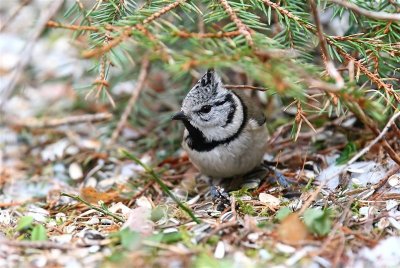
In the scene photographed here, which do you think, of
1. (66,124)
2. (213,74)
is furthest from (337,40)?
(66,124)

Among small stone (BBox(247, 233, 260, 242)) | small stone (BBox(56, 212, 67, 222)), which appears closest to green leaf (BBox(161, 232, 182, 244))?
small stone (BBox(247, 233, 260, 242))

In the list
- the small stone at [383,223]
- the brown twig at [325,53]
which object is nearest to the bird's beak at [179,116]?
the brown twig at [325,53]

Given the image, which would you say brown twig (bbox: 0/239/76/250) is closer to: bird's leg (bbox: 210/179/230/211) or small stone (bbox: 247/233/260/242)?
small stone (bbox: 247/233/260/242)

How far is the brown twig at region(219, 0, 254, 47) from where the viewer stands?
7.56ft

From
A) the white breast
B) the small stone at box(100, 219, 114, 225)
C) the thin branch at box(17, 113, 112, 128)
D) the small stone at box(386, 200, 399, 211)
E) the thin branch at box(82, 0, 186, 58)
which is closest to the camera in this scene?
the thin branch at box(82, 0, 186, 58)

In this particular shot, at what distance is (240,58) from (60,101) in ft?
8.91

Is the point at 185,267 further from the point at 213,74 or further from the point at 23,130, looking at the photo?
the point at 23,130

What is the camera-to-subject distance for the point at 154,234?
2.36m

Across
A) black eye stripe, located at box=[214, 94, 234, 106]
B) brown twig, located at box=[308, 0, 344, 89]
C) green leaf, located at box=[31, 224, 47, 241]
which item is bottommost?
green leaf, located at box=[31, 224, 47, 241]

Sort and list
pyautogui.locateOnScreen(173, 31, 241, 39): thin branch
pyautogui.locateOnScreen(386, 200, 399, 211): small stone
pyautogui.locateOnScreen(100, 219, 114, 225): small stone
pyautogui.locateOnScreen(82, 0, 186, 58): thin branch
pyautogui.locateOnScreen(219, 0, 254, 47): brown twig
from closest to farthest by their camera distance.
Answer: pyautogui.locateOnScreen(82, 0, 186, 58): thin branch
pyautogui.locateOnScreen(173, 31, 241, 39): thin branch
pyautogui.locateOnScreen(219, 0, 254, 47): brown twig
pyautogui.locateOnScreen(386, 200, 399, 211): small stone
pyautogui.locateOnScreen(100, 219, 114, 225): small stone

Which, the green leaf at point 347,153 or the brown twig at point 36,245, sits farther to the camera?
the green leaf at point 347,153

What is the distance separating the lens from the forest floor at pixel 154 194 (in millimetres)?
2244

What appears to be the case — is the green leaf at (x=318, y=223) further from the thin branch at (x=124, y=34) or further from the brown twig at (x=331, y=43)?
the thin branch at (x=124, y=34)

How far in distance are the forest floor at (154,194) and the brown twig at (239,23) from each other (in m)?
0.60
